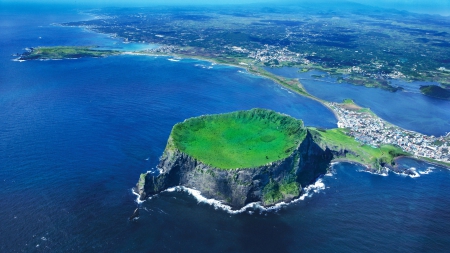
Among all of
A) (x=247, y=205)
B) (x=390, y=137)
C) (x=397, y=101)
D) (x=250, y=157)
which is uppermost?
(x=397, y=101)

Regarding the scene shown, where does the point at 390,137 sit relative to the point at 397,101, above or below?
below

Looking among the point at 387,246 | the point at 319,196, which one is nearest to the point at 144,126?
the point at 319,196

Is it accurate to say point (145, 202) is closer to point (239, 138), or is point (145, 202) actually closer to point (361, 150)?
point (239, 138)

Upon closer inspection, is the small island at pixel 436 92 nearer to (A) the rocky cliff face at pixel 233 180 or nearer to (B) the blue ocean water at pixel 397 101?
(B) the blue ocean water at pixel 397 101

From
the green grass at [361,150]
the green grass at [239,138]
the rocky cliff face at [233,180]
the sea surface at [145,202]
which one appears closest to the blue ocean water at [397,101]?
the sea surface at [145,202]

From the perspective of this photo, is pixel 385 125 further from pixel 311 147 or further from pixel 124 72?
pixel 124 72

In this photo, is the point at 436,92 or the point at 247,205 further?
the point at 436,92

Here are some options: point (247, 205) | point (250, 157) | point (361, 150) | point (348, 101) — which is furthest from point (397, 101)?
point (247, 205)
